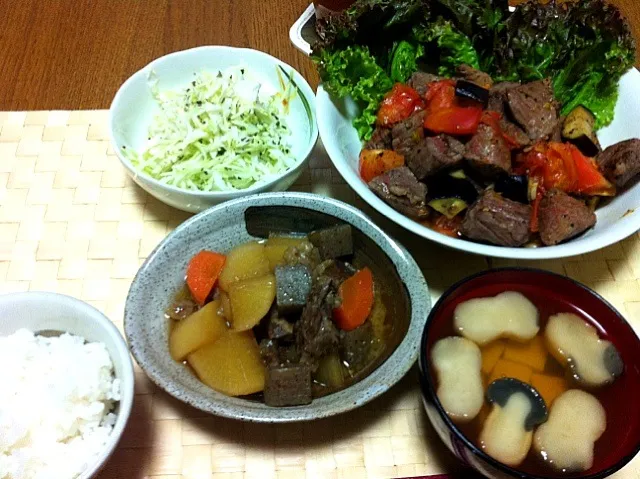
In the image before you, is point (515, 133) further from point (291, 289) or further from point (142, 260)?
point (142, 260)

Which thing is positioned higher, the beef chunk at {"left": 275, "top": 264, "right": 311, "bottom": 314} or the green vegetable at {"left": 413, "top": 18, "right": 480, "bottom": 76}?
the green vegetable at {"left": 413, "top": 18, "right": 480, "bottom": 76}

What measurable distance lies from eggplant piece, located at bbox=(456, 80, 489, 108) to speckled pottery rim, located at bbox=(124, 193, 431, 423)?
598 mm

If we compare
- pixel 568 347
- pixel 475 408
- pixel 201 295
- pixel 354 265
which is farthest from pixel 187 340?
pixel 568 347

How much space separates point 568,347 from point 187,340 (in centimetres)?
105

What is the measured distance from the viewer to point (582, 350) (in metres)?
1.51

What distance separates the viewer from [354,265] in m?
1.87

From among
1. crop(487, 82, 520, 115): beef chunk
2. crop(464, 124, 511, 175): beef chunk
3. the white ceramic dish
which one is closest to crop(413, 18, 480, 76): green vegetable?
crop(487, 82, 520, 115): beef chunk

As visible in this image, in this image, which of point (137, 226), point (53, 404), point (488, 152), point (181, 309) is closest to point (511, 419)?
point (488, 152)

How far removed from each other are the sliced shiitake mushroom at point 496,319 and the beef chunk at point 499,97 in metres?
0.82

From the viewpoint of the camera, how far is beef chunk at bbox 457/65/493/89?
212cm

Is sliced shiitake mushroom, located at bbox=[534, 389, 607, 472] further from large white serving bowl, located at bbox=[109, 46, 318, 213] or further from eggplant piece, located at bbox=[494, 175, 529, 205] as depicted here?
large white serving bowl, located at bbox=[109, 46, 318, 213]

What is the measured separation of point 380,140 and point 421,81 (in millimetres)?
288

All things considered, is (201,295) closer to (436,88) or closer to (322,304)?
(322,304)

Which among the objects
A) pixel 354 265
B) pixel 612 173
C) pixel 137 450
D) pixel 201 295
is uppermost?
pixel 612 173
